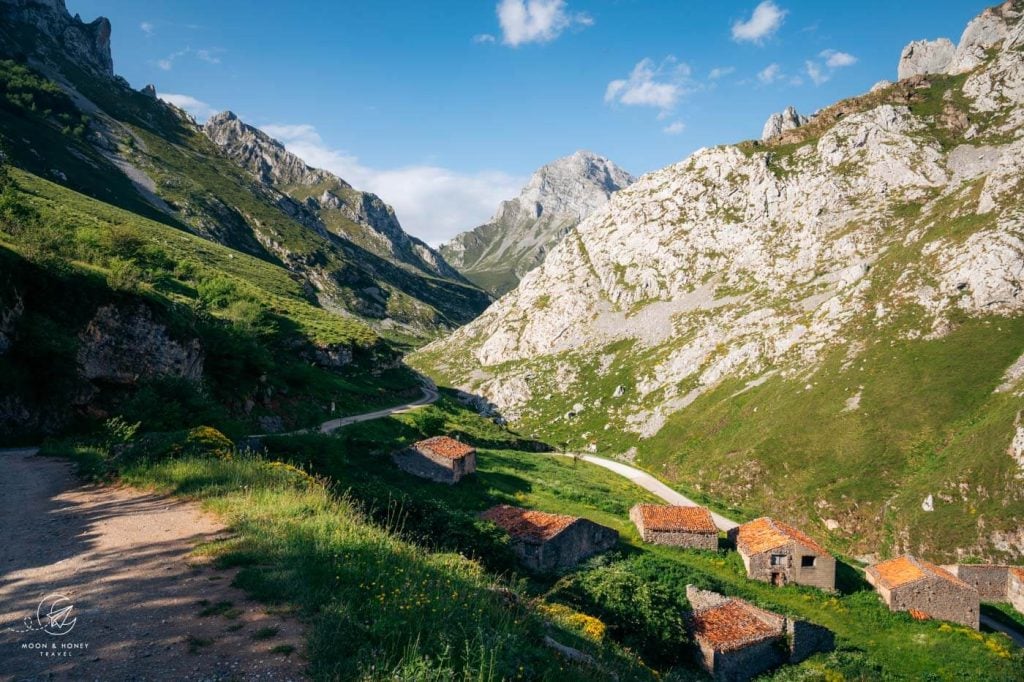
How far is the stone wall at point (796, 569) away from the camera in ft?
124

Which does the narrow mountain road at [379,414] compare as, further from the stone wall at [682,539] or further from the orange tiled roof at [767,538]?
the orange tiled roof at [767,538]

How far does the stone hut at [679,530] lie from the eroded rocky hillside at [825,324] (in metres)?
22.9

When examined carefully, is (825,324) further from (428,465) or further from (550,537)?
(428,465)

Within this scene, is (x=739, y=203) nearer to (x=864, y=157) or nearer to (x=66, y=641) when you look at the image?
(x=864, y=157)

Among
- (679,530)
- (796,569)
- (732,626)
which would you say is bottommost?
(732,626)

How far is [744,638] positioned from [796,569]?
12187 millimetres

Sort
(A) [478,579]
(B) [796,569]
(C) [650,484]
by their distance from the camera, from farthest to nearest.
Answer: (C) [650,484] → (B) [796,569] → (A) [478,579]

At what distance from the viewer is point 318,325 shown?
78812 millimetres

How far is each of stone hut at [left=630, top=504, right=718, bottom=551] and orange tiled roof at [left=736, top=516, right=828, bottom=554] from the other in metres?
2.43

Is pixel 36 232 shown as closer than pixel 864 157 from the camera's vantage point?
Yes

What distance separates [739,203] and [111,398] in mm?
143054

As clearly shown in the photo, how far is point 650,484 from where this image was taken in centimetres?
6581

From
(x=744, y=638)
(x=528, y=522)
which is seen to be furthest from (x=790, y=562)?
(x=528, y=522)

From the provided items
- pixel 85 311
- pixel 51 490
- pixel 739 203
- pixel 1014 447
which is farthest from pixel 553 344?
pixel 51 490
